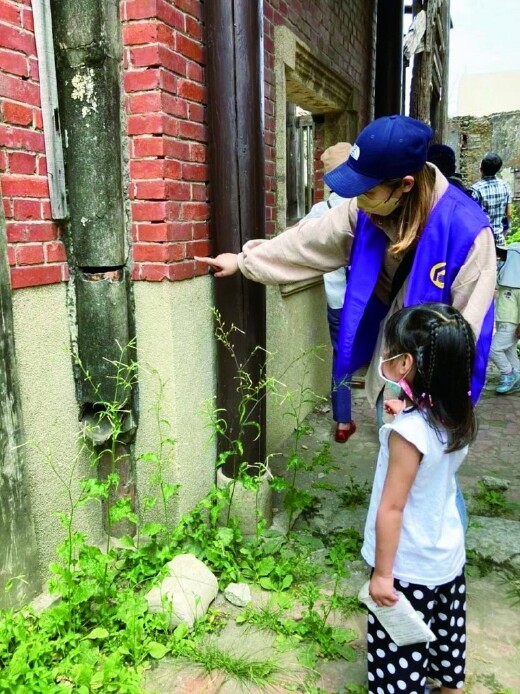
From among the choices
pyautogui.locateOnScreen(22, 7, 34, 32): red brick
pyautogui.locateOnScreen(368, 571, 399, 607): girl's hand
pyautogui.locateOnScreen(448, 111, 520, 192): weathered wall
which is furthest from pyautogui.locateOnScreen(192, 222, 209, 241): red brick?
pyautogui.locateOnScreen(448, 111, 520, 192): weathered wall

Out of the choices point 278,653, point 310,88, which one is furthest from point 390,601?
point 310,88

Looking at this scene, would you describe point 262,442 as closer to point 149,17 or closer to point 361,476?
point 361,476

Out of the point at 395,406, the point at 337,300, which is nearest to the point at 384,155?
the point at 395,406

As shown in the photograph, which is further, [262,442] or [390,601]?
[262,442]

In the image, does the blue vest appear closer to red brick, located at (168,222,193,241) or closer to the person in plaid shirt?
red brick, located at (168,222,193,241)

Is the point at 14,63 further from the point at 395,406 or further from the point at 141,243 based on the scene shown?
the point at 395,406

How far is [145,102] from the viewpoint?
2385mm

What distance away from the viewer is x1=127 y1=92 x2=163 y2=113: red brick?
2.36 meters

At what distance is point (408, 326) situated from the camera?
1.65m

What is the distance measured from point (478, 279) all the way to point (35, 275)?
1.66 metres

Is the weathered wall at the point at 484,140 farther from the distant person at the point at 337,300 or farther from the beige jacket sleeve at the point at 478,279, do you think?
the beige jacket sleeve at the point at 478,279

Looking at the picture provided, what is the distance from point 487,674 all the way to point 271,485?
46.9 inches

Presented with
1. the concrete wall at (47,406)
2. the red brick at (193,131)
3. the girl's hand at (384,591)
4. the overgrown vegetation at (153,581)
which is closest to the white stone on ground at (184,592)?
the overgrown vegetation at (153,581)

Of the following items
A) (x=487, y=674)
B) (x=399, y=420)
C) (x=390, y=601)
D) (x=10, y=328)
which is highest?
(x=10, y=328)
